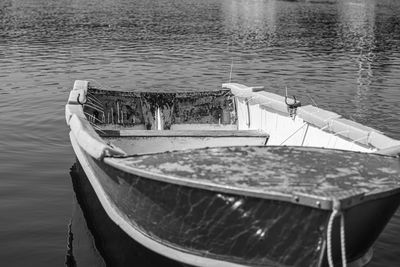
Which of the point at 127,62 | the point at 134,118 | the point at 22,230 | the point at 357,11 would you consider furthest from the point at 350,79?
the point at 357,11

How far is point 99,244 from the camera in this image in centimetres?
891

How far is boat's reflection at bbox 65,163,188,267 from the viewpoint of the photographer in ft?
27.3

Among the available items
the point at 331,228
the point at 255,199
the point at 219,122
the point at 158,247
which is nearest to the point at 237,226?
the point at 255,199

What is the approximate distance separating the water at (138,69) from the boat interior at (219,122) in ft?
5.78

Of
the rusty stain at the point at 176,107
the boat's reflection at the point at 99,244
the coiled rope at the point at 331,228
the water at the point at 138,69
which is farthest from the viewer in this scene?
the rusty stain at the point at 176,107

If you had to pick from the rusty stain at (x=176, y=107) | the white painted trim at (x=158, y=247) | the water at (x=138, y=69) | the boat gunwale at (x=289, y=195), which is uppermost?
the boat gunwale at (x=289, y=195)

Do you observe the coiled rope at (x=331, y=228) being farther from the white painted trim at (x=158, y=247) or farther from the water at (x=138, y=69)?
the water at (x=138, y=69)

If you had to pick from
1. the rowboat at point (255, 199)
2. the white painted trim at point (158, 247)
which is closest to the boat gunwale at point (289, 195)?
the rowboat at point (255, 199)

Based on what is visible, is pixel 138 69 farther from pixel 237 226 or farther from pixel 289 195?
pixel 289 195

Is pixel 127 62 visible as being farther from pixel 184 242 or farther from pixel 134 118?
pixel 184 242

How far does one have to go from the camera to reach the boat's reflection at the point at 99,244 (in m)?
8.31

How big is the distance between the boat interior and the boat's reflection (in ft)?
5.07

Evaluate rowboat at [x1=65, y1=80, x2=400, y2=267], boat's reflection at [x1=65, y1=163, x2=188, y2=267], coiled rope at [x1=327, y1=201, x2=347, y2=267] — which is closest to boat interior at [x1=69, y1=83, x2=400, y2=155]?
rowboat at [x1=65, y1=80, x2=400, y2=267]

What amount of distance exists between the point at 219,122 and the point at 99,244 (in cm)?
524
